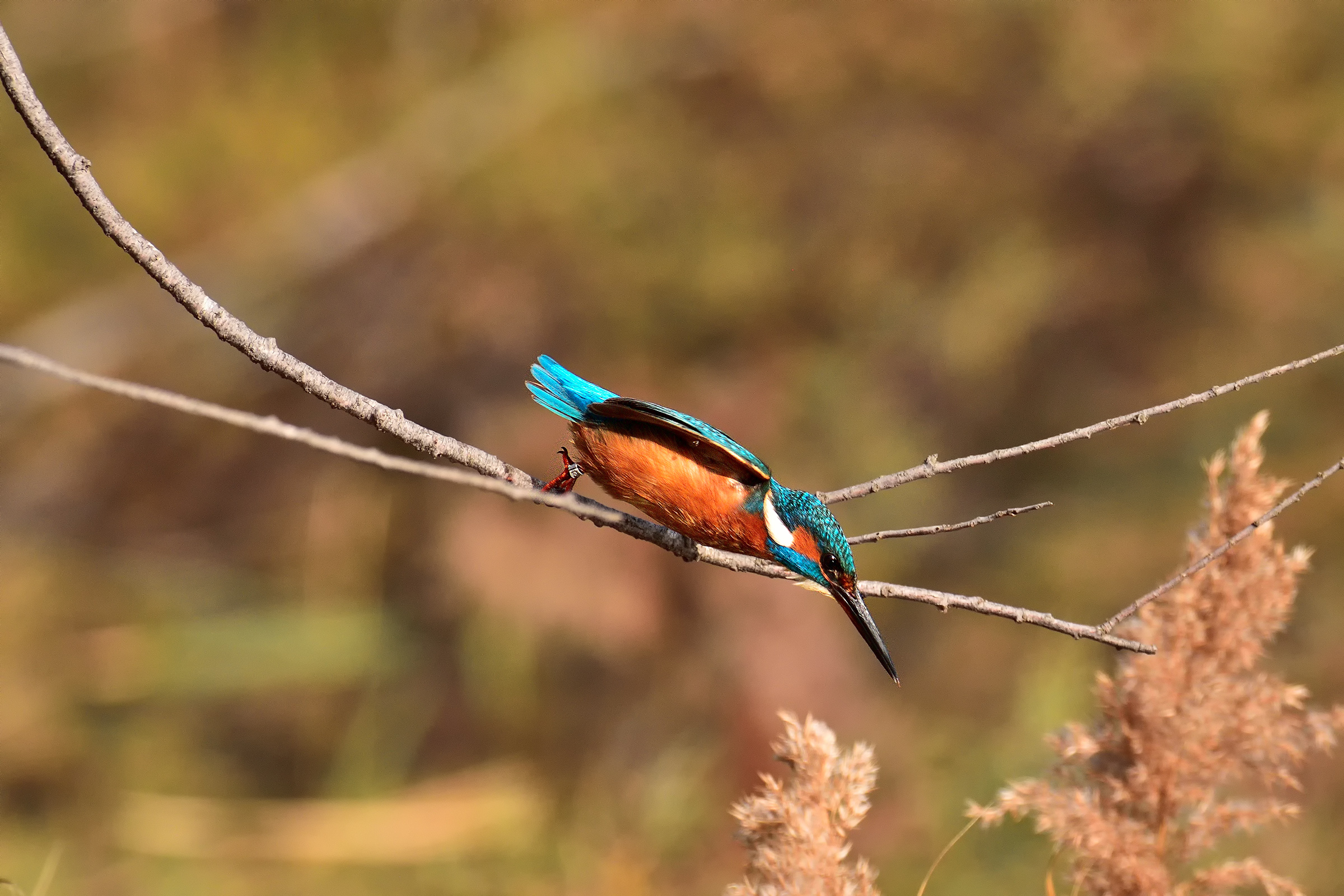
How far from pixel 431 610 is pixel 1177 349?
3022 mm

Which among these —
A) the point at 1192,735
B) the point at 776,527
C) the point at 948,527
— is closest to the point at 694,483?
the point at 776,527

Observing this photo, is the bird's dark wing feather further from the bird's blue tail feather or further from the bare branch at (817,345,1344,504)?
the bare branch at (817,345,1344,504)

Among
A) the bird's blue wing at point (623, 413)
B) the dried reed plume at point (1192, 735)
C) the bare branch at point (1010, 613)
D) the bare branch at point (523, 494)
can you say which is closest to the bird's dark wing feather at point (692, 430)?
the bird's blue wing at point (623, 413)

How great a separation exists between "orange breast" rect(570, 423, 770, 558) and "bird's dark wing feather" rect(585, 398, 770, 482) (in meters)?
0.02

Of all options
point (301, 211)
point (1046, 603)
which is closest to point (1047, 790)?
point (1046, 603)

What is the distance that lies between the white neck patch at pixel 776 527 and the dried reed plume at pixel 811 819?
25cm

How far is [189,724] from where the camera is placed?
3.96m

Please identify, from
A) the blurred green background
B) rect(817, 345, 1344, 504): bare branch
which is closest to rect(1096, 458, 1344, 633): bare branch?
rect(817, 345, 1344, 504): bare branch

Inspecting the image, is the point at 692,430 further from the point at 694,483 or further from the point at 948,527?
the point at 948,527

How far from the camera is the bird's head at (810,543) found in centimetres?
145

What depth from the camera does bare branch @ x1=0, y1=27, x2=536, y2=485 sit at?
1040 mm

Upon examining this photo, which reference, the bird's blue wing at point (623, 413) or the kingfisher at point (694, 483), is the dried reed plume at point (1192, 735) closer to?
the kingfisher at point (694, 483)

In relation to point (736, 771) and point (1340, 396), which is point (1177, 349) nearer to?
point (1340, 396)

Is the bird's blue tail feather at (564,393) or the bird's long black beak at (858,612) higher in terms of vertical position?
the bird's blue tail feather at (564,393)
